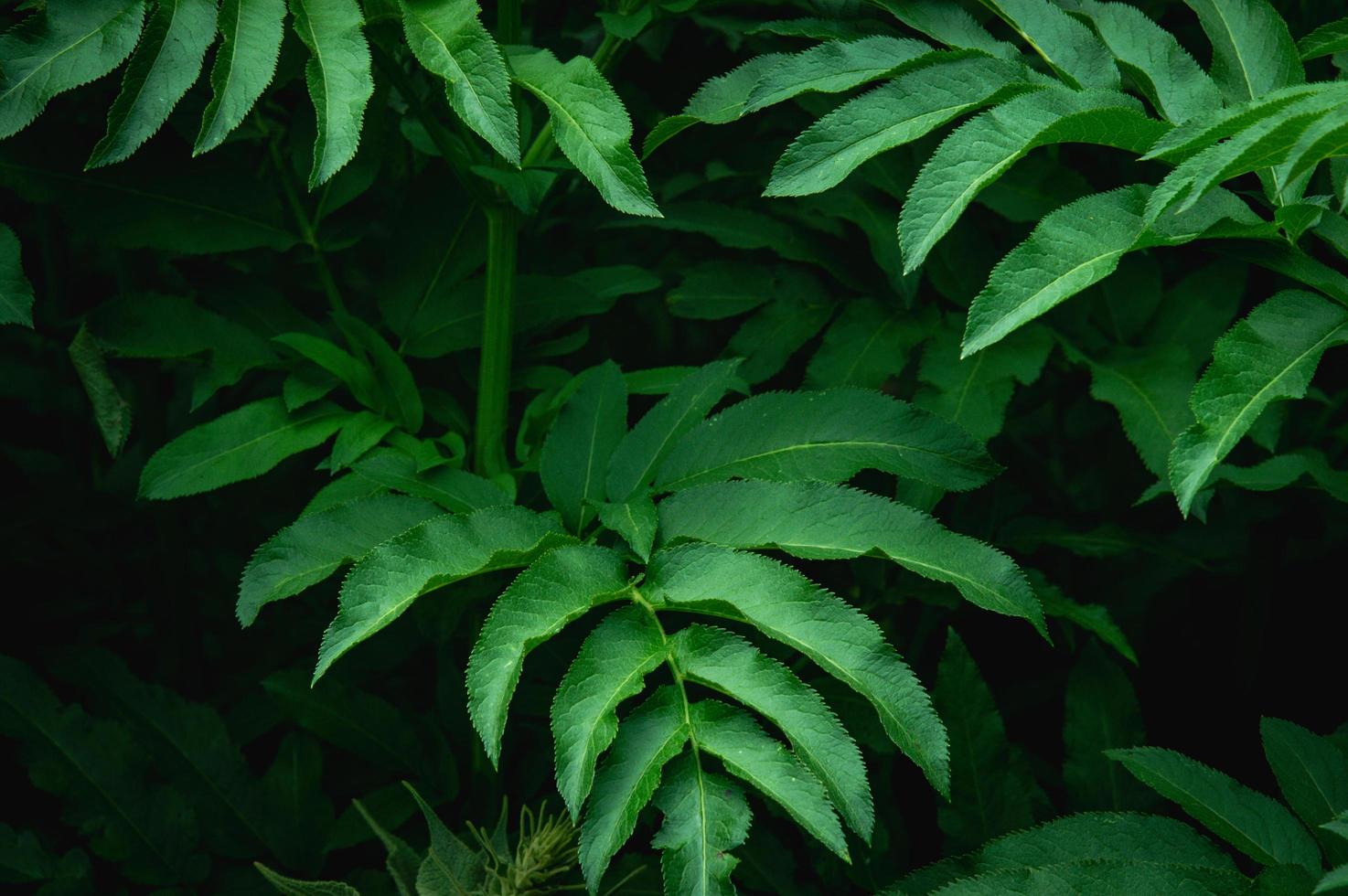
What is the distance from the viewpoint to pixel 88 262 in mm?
1577

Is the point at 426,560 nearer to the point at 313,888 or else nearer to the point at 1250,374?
the point at 313,888

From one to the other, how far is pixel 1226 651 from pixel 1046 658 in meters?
0.23

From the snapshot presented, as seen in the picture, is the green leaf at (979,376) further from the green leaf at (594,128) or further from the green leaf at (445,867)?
the green leaf at (445,867)

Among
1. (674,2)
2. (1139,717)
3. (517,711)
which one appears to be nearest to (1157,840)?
(1139,717)

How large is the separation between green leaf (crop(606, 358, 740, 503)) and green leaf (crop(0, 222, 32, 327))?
0.53 metres

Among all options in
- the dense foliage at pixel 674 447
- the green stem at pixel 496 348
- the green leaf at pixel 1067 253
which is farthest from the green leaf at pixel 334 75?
the green leaf at pixel 1067 253

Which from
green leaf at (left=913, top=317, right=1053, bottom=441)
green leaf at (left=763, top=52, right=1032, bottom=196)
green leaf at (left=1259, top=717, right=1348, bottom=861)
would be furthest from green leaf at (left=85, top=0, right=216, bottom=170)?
green leaf at (left=1259, top=717, right=1348, bottom=861)

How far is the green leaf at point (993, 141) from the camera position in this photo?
2.87 ft

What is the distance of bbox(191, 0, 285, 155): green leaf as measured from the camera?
96 centimetres

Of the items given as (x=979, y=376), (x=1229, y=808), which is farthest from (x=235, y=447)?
(x=1229, y=808)

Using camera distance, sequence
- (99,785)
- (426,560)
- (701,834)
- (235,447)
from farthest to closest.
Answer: (99,785), (235,447), (426,560), (701,834)

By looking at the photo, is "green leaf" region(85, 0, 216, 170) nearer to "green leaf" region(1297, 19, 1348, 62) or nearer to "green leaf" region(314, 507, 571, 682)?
"green leaf" region(314, 507, 571, 682)

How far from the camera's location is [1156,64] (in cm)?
104

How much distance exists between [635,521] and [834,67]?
419mm
